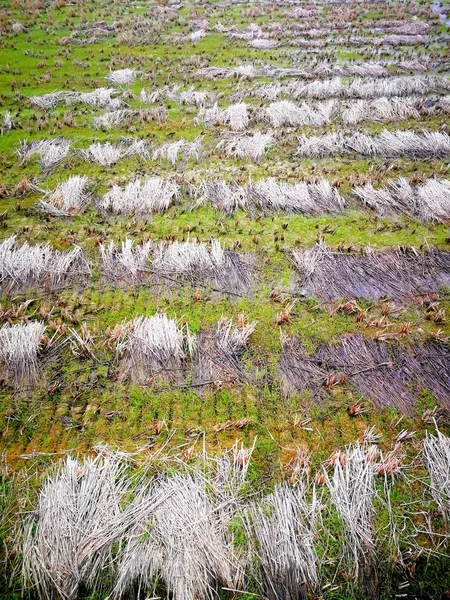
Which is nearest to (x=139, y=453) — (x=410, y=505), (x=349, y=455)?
(x=349, y=455)

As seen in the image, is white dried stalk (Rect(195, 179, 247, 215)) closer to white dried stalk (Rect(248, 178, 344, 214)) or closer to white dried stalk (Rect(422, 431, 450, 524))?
white dried stalk (Rect(248, 178, 344, 214))

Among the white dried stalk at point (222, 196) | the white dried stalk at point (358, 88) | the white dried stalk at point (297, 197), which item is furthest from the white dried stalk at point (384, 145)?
the white dried stalk at point (358, 88)

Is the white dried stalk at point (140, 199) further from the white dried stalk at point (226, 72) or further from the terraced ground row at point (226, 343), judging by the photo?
the white dried stalk at point (226, 72)

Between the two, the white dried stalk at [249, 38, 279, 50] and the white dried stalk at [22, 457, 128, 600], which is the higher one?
the white dried stalk at [249, 38, 279, 50]

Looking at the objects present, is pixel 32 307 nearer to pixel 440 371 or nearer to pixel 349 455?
pixel 349 455

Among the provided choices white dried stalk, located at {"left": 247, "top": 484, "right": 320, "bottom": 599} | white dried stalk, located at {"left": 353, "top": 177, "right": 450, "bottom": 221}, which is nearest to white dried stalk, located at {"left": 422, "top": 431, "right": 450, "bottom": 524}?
white dried stalk, located at {"left": 247, "top": 484, "right": 320, "bottom": 599}

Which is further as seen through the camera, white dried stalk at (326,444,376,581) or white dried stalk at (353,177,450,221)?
white dried stalk at (353,177,450,221)
